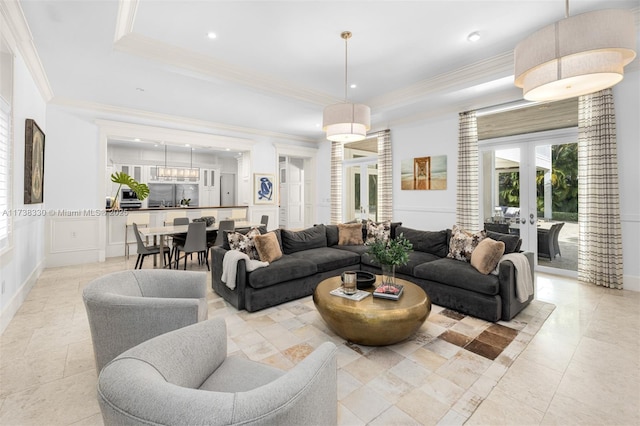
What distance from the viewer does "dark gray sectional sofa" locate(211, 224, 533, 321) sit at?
3.08 m

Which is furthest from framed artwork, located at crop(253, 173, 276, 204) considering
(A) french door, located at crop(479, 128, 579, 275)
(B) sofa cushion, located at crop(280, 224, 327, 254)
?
(A) french door, located at crop(479, 128, 579, 275)

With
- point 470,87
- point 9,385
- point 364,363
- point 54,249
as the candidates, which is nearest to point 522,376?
point 364,363

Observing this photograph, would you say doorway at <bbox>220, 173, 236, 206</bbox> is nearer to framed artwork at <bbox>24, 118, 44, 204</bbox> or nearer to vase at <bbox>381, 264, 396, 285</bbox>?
framed artwork at <bbox>24, 118, 44, 204</bbox>

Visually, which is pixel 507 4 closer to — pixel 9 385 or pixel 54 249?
pixel 9 385

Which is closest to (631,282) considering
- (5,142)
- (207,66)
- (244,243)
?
(244,243)

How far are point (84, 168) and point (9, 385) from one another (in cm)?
480

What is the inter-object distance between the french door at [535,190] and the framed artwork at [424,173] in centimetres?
70

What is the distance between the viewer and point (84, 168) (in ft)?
18.7

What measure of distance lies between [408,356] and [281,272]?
65.8 inches

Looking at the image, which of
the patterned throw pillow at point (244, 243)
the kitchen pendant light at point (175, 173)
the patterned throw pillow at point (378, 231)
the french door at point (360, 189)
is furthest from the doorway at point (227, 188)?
the patterned throw pillow at point (244, 243)

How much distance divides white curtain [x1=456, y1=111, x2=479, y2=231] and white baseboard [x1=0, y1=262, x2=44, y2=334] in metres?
6.37

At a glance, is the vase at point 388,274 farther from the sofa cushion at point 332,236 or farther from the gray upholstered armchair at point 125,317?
the sofa cushion at point 332,236

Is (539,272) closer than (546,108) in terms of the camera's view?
No

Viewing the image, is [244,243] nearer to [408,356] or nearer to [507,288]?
[408,356]
